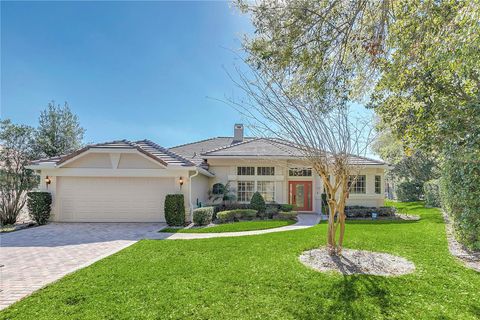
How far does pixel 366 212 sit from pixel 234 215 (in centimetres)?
869

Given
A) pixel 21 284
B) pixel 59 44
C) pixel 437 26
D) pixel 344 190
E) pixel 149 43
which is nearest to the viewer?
pixel 21 284

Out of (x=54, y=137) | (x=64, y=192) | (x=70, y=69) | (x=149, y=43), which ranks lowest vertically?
(x=64, y=192)

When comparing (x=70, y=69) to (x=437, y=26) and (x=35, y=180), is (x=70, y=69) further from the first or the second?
(x=437, y=26)

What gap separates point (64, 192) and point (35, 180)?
2802 mm

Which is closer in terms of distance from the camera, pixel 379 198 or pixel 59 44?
pixel 59 44

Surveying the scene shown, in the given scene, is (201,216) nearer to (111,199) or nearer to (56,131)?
(111,199)

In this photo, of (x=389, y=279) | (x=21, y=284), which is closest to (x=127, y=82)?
(x=21, y=284)

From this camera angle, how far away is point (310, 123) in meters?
6.81

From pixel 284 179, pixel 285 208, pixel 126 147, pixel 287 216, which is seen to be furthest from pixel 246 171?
pixel 126 147

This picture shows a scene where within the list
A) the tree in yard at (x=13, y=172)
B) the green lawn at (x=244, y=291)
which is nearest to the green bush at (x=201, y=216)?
the green lawn at (x=244, y=291)

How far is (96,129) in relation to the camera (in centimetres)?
2059

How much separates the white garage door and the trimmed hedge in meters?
11.3

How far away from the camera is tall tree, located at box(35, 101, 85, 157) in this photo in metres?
16.8

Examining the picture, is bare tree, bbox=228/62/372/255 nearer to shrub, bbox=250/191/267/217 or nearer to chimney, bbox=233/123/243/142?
shrub, bbox=250/191/267/217
